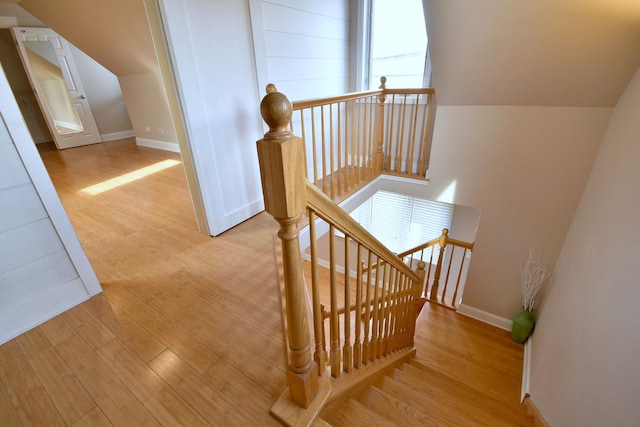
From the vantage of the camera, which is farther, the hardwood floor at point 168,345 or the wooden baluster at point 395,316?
the wooden baluster at point 395,316

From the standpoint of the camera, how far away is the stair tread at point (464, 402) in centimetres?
170

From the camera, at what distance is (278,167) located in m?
0.69

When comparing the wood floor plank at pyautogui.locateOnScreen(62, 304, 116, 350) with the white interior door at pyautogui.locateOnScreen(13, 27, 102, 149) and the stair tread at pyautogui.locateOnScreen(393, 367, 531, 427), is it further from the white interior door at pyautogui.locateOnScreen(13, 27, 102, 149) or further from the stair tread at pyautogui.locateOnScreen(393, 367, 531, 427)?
the white interior door at pyautogui.locateOnScreen(13, 27, 102, 149)

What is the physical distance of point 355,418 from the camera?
3.98ft

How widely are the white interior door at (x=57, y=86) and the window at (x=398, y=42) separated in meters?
5.50

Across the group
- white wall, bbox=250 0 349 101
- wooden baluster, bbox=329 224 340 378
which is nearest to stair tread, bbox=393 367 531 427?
wooden baluster, bbox=329 224 340 378

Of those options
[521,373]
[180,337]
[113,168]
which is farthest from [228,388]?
[113,168]

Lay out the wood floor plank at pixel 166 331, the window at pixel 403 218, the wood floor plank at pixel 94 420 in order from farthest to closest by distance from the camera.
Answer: the window at pixel 403 218, the wood floor plank at pixel 166 331, the wood floor plank at pixel 94 420

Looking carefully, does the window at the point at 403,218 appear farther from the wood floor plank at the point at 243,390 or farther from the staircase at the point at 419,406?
the wood floor plank at the point at 243,390

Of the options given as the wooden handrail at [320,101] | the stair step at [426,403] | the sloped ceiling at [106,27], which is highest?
the sloped ceiling at [106,27]

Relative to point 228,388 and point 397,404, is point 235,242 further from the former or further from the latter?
point 397,404

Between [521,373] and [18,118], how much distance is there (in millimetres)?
3804

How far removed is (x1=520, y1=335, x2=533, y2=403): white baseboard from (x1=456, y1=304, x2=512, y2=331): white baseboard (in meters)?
0.33

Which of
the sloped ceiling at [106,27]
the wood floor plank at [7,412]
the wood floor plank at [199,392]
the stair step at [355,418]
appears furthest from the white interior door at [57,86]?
the stair step at [355,418]
